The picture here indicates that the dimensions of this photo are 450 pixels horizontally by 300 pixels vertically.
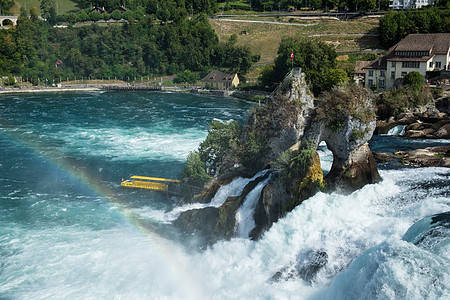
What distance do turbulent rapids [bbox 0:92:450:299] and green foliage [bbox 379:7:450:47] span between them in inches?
2701

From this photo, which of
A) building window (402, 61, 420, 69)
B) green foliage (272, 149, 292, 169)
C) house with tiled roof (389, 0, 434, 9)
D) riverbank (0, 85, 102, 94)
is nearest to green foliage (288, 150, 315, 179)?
green foliage (272, 149, 292, 169)

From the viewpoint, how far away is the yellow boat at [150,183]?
123ft

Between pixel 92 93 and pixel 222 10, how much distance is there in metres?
72.9

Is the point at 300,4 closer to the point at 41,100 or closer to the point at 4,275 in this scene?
the point at 41,100

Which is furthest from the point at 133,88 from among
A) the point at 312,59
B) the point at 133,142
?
the point at 133,142

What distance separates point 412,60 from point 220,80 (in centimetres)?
4916

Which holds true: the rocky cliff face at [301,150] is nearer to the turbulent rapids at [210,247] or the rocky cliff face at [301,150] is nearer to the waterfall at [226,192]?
the turbulent rapids at [210,247]

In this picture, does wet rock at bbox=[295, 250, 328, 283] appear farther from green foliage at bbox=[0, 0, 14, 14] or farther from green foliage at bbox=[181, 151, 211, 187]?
green foliage at bbox=[0, 0, 14, 14]

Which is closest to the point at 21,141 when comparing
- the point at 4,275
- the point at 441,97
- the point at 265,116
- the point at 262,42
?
the point at 4,275

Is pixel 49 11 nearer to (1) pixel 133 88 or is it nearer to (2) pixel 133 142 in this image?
(1) pixel 133 88

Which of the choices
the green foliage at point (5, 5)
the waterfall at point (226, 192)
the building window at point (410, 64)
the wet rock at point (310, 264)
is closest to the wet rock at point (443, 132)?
the waterfall at point (226, 192)

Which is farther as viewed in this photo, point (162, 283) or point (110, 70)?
point (110, 70)

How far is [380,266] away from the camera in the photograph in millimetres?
16609

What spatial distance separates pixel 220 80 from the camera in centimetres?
10862
